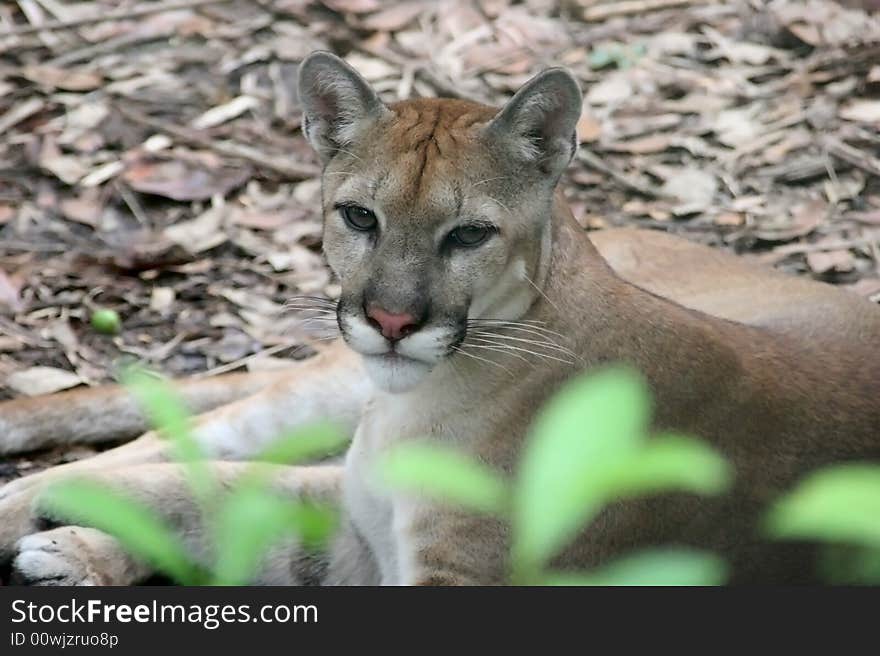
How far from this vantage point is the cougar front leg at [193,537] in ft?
12.4

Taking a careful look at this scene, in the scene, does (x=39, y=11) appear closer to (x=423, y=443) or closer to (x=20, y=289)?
(x=20, y=289)

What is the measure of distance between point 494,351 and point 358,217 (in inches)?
20.4

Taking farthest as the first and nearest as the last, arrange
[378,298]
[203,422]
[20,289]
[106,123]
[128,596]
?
[106,123]
[20,289]
[203,422]
[378,298]
[128,596]

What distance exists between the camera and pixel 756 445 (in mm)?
3656

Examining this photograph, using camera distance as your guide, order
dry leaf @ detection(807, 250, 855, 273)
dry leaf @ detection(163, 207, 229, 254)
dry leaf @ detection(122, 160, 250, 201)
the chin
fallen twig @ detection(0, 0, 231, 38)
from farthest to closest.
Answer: fallen twig @ detection(0, 0, 231, 38)
dry leaf @ detection(122, 160, 250, 201)
dry leaf @ detection(163, 207, 229, 254)
dry leaf @ detection(807, 250, 855, 273)
the chin

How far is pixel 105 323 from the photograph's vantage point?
5.43 meters

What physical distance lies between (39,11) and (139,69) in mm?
733

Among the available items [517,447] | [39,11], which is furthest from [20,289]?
[517,447]

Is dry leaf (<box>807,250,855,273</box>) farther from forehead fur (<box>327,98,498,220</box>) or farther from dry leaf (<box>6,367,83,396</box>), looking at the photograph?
dry leaf (<box>6,367,83,396</box>)

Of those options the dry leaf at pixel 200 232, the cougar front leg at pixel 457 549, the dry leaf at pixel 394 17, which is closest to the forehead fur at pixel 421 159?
the cougar front leg at pixel 457 549

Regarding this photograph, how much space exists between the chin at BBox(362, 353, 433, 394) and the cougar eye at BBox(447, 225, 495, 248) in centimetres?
31

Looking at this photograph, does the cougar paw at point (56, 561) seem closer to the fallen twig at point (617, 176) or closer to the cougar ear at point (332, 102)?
the cougar ear at point (332, 102)

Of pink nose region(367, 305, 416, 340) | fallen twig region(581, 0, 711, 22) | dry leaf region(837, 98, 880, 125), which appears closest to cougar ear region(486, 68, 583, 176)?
pink nose region(367, 305, 416, 340)

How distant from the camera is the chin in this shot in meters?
3.39
